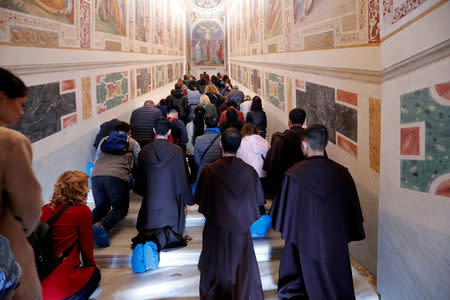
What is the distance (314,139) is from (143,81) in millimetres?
9855

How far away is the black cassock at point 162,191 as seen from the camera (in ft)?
14.7

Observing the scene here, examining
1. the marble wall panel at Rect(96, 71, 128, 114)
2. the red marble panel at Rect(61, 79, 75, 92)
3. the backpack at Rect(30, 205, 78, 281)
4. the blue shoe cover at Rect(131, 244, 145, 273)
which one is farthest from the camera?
the marble wall panel at Rect(96, 71, 128, 114)

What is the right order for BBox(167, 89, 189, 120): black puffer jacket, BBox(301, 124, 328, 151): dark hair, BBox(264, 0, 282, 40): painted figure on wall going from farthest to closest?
BBox(264, 0, 282, 40): painted figure on wall < BBox(167, 89, 189, 120): black puffer jacket < BBox(301, 124, 328, 151): dark hair

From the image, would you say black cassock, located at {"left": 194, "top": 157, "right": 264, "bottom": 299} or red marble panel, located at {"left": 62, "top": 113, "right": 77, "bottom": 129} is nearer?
black cassock, located at {"left": 194, "top": 157, "right": 264, "bottom": 299}

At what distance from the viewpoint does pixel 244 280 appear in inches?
139

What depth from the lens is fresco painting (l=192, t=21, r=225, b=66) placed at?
3003cm

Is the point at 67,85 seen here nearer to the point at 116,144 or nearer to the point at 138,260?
the point at 116,144

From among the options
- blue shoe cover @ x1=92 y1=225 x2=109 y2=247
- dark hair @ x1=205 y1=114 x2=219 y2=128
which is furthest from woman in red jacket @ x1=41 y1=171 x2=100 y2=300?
dark hair @ x1=205 y1=114 x2=219 y2=128

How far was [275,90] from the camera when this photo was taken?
9703 mm

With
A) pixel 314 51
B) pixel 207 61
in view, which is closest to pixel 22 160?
pixel 314 51

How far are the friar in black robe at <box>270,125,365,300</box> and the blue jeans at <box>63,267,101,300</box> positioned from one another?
1.86m

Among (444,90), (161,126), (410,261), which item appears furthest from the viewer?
(161,126)

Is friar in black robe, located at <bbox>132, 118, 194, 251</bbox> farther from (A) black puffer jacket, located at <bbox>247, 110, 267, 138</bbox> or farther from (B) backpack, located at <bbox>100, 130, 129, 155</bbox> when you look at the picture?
(A) black puffer jacket, located at <bbox>247, 110, 267, 138</bbox>

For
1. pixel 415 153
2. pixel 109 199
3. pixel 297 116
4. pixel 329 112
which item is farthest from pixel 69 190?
pixel 329 112
